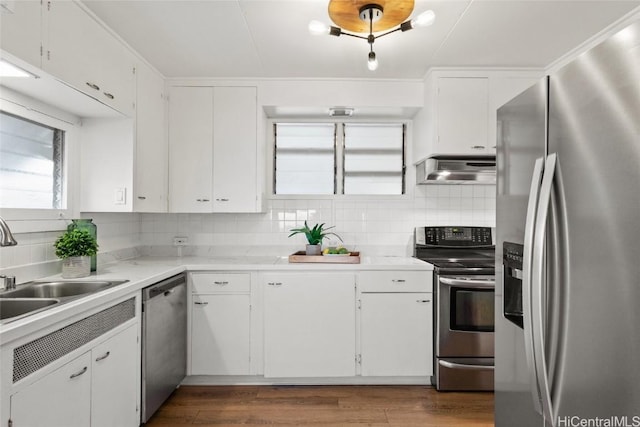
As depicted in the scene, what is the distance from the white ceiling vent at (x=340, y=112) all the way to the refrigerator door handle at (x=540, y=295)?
7.48 ft

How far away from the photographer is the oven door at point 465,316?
2623 millimetres

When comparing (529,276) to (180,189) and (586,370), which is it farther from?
(180,189)

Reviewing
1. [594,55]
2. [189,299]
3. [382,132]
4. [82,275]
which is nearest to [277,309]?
[189,299]

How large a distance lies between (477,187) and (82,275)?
10.3 ft

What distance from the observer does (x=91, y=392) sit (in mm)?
1606

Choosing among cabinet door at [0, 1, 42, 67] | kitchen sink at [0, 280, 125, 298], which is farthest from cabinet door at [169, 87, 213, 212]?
cabinet door at [0, 1, 42, 67]

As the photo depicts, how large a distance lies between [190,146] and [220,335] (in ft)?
5.04

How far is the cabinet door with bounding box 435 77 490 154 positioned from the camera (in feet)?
9.37

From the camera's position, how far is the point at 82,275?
2111mm

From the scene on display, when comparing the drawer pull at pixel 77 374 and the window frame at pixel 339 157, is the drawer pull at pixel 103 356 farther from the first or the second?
the window frame at pixel 339 157

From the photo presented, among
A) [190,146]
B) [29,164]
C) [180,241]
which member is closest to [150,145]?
[190,146]

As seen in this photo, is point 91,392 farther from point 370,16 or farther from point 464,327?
point 464,327

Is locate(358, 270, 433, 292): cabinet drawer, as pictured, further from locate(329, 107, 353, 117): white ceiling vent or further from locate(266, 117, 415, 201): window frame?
locate(329, 107, 353, 117): white ceiling vent

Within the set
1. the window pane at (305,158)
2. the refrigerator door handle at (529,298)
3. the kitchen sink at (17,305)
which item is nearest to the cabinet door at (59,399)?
the kitchen sink at (17,305)
